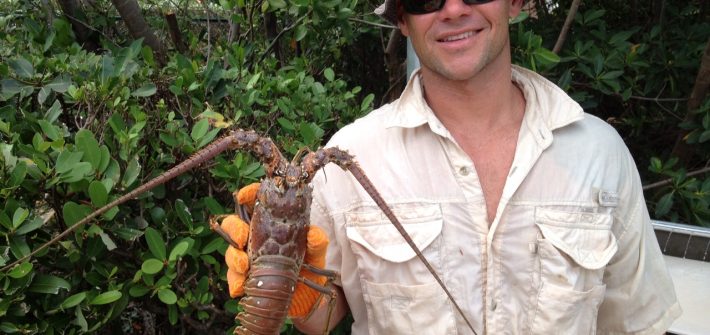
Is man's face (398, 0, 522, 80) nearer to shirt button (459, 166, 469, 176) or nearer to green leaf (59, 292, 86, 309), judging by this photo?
shirt button (459, 166, 469, 176)

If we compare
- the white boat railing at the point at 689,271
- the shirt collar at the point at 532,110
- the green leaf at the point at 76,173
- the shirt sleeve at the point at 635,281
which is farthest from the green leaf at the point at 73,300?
the white boat railing at the point at 689,271

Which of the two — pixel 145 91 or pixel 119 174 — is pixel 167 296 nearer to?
pixel 119 174

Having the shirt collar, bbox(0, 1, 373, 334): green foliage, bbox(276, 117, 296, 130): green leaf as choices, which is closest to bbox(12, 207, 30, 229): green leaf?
bbox(0, 1, 373, 334): green foliage

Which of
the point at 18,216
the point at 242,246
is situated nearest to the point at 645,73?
the point at 242,246

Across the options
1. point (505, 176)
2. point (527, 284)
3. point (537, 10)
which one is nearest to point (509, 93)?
point (505, 176)

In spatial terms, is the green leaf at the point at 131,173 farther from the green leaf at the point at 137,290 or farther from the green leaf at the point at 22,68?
the green leaf at the point at 22,68
